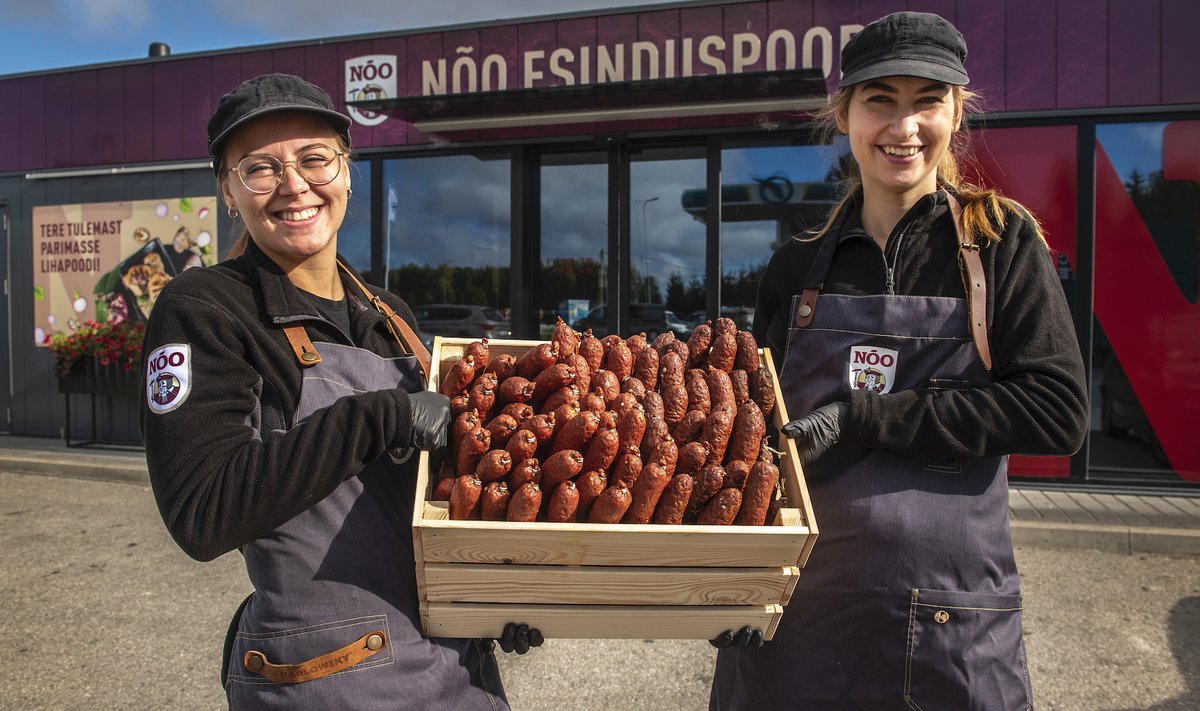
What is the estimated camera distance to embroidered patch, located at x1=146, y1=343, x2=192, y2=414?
1.58 m

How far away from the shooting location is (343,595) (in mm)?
1677

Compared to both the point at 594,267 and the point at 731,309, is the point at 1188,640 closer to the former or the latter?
the point at 731,309

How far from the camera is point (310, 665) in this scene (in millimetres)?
1623

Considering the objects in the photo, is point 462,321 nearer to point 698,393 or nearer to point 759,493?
point 698,393

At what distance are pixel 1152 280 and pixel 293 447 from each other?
7032 mm

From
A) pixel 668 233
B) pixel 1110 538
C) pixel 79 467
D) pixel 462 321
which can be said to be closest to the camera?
pixel 1110 538

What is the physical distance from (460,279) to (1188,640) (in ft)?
20.9

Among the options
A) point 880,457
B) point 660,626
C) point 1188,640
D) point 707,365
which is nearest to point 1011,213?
point 880,457

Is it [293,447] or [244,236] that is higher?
[244,236]

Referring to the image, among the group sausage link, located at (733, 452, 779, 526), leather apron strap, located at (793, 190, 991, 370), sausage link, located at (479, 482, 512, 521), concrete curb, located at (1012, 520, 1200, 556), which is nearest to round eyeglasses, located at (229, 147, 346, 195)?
sausage link, located at (479, 482, 512, 521)

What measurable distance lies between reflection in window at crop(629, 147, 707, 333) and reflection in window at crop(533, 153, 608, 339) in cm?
33

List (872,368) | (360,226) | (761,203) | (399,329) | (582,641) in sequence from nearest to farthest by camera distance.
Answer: (872,368)
(399,329)
(582,641)
(761,203)
(360,226)

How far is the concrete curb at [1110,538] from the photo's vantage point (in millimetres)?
5203

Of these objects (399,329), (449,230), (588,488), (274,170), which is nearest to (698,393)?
(588,488)
